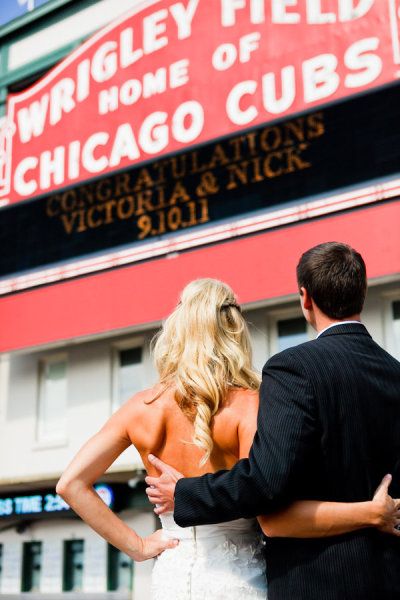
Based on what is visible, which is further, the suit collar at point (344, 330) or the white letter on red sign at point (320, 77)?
the white letter on red sign at point (320, 77)

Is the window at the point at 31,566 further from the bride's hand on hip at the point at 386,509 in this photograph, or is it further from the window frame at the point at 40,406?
the bride's hand on hip at the point at 386,509

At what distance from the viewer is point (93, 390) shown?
15.8m

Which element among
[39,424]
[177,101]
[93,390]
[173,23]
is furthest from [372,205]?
[39,424]

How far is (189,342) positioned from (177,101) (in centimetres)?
1203

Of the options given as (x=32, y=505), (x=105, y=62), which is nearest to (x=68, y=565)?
(x=32, y=505)

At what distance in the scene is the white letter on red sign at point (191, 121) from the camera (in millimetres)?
14133

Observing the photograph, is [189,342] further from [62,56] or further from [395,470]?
[62,56]

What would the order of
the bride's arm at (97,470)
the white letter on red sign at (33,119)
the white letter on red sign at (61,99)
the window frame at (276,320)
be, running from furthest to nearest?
1. the white letter on red sign at (33,119)
2. the white letter on red sign at (61,99)
3. the window frame at (276,320)
4. the bride's arm at (97,470)

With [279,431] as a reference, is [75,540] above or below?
below

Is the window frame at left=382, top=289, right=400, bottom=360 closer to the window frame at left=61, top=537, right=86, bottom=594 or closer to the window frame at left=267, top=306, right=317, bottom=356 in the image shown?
the window frame at left=267, top=306, right=317, bottom=356

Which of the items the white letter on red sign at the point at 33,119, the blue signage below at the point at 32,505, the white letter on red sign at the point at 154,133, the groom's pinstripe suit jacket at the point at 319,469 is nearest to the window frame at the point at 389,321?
the white letter on red sign at the point at 154,133

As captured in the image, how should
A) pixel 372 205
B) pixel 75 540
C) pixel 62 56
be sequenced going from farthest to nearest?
pixel 62 56
pixel 75 540
pixel 372 205

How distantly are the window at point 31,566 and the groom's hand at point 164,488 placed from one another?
552 inches

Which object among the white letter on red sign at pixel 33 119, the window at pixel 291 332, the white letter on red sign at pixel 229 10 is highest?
the white letter on red sign at pixel 229 10
